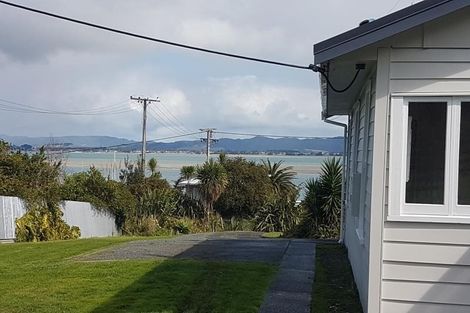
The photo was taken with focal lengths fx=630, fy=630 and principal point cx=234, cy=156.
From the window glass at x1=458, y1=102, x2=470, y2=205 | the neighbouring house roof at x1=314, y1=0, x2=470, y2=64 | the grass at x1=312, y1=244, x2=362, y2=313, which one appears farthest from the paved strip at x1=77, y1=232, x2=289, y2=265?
the neighbouring house roof at x1=314, y1=0, x2=470, y2=64

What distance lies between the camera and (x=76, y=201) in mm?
24547

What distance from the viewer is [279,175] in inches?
1385

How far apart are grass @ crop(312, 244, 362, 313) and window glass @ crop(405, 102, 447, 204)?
197 centimetres

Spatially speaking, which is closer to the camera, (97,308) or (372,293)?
(372,293)

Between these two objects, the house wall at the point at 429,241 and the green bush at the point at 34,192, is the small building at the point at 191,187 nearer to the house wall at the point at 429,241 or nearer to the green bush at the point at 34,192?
the green bush at the point at 34,192

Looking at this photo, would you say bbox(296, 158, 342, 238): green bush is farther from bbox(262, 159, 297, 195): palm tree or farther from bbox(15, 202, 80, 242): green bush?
bbox(262, 159, 297, 195): palm tree

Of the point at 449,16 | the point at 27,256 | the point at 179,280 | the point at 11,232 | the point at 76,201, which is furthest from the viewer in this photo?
the point at 76,201

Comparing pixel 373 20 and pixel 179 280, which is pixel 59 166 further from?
pixel 373 20

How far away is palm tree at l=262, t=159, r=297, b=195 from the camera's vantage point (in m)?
35.0

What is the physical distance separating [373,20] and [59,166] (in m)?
21.0

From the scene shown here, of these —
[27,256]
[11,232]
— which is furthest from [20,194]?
[27,256]

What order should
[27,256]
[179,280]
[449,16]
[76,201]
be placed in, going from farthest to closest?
[76,201] < [27,256] < [179,280] < [449,16]

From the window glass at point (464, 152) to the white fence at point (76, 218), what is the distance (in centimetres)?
1677

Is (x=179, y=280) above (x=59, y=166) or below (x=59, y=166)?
below
